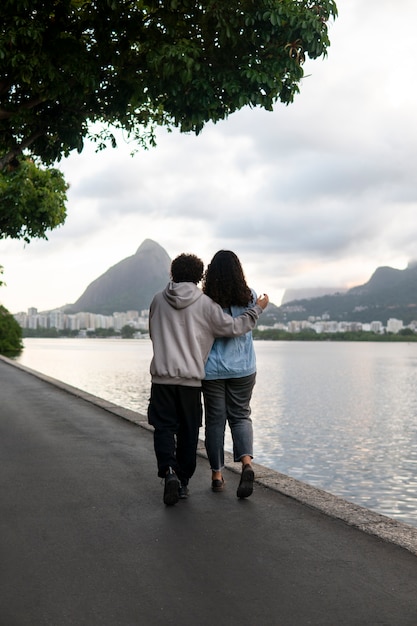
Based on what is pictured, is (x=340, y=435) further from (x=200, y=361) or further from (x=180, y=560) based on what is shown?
(x=180, y=560)

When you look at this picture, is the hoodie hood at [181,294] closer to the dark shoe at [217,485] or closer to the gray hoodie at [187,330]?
the gray hoodie at [187,330]

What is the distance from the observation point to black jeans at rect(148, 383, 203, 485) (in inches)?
213

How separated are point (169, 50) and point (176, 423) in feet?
14.4

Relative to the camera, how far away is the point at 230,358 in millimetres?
5559

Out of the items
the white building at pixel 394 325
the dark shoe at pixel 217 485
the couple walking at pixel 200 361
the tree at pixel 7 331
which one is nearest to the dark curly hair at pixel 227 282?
the couple walking at pixel 200 361

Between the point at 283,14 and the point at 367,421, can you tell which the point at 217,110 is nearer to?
the point at 283,14

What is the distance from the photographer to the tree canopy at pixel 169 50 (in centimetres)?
780

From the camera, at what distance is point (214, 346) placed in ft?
18.4

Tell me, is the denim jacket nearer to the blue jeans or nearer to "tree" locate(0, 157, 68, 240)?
the blue jeans

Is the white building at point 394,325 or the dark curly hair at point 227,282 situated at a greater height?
the dark curly hair at point 227,282

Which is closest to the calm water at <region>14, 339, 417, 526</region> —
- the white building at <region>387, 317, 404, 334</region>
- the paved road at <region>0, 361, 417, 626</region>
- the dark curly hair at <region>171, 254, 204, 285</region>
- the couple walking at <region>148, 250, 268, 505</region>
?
the couple walking at <region>148, 250, 268, 505</region>

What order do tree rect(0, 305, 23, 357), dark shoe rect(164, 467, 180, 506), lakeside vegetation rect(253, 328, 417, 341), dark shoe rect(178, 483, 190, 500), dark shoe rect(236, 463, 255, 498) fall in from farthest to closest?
lakeside vegetation rect(253, 328, 417, 341) → tree rect(0, 305, 23, 357) → dark shoe rect(178, 483, 190, 500) → dark shoe rect(236, 463, 255, 498) → dark shoe rect(164, 467, 180, 506)

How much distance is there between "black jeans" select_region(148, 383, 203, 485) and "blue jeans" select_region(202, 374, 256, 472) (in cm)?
14

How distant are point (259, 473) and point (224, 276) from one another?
→ 6.56 feet
